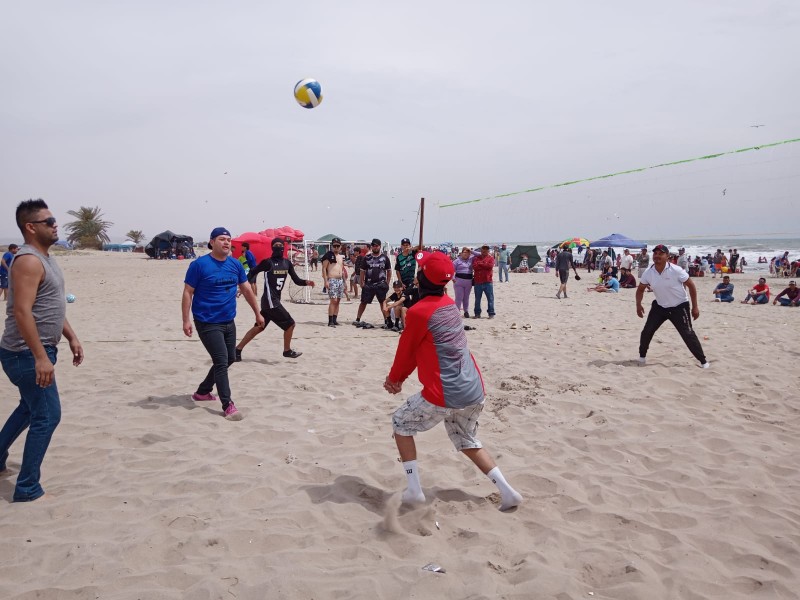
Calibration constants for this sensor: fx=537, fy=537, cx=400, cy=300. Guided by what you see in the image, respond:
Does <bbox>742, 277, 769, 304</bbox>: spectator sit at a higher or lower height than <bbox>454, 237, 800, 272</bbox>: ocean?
lower

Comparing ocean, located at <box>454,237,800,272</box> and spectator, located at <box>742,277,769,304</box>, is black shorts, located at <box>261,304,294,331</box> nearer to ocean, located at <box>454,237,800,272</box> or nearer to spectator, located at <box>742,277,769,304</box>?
spectator, located at <box>742,277,769,304</box>

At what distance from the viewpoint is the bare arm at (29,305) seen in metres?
3.08

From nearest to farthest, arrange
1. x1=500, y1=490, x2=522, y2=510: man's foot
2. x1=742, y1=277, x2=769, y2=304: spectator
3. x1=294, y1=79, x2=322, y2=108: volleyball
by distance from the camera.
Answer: x1=500, y1=490, x2=522, y2=510: man's foot → x1=294, y1=79, x2=322, y2=108: volleyball → x1=742, y1=277, x2=769, y2=304: spectator

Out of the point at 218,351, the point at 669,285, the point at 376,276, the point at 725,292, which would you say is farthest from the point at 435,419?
the point at 725,292

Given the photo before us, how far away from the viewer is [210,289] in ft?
16.5

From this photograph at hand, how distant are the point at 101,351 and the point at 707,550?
770 centimetres

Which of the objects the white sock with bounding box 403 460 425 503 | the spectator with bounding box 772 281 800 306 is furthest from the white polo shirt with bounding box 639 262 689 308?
the spectator with bounding box 772 281 800 306

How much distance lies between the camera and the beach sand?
8.81 feet

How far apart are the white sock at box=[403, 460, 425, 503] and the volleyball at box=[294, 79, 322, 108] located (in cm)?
838

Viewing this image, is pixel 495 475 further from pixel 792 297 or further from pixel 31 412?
pixel 792 297

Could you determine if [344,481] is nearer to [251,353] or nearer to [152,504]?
[152,504]

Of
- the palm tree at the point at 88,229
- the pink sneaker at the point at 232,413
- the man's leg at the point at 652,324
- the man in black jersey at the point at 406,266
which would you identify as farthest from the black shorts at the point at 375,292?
the palm tree at the point at 88,229

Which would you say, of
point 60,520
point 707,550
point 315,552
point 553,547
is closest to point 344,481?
point 315,552

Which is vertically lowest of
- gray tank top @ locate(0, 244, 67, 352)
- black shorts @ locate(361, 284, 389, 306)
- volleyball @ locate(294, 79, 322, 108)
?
black shorts @ locate(361, 284, 389, 306)
